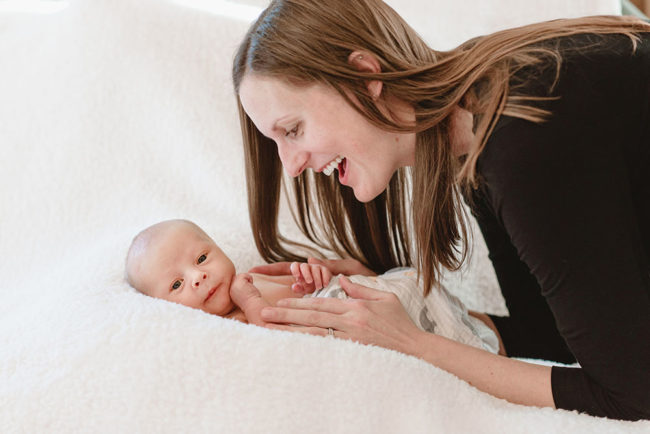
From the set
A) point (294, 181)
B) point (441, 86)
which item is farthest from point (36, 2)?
point (441, 86)

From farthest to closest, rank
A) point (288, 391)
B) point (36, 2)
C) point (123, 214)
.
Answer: point (36, 2) < point (123, 214) < point (288, 391)

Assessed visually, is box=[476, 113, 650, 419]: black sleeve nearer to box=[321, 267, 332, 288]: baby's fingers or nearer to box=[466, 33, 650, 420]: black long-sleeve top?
box=[466, 33, 650, 420]: black long-sleeve top

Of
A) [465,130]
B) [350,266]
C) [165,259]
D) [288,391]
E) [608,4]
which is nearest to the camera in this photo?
[288,391]

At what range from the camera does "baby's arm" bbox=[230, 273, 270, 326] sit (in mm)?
1242

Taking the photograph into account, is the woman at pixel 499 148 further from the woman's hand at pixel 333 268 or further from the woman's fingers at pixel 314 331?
the woman's hand at pixel 333 268

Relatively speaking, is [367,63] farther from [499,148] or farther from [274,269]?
[274,269]

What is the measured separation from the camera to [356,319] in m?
1.11

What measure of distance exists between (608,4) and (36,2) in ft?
5.15

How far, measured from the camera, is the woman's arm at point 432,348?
1082 millimetres

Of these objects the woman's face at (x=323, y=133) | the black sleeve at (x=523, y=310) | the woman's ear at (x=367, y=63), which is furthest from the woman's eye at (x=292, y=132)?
the black sleeve at (x=523, y=310)

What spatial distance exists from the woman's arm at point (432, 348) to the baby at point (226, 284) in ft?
0.44

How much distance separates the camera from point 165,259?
127 cm

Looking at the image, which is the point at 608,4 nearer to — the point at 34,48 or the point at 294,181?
the point at 294,181

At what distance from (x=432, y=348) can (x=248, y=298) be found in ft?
1.21
